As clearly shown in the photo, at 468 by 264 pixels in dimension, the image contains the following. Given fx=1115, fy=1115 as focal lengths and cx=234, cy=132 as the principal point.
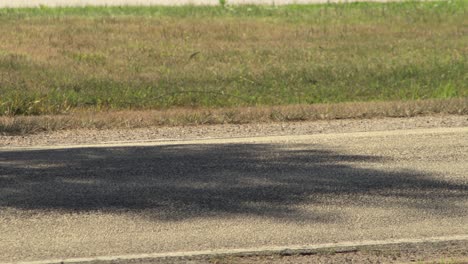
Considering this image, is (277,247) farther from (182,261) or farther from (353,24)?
(353,24)

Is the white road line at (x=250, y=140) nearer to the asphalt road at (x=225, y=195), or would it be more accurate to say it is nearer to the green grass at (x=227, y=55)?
the asphalt road at (x=225, y=195)

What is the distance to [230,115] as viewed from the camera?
45.2 feet

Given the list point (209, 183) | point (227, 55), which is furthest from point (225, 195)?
point (227, 55)

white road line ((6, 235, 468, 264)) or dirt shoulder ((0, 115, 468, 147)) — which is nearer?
white road line ((6, 235, 468, 264))

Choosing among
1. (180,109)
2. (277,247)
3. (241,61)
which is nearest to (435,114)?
(180,109)

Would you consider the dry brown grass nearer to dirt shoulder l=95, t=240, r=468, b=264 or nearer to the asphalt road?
the asphalt road

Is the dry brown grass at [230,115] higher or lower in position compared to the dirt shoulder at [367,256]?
lower

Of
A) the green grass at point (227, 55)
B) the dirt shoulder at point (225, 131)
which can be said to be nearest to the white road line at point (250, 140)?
the dirt shoulder at point (225, 131)

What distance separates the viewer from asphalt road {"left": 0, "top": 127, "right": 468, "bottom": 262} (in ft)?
24.7

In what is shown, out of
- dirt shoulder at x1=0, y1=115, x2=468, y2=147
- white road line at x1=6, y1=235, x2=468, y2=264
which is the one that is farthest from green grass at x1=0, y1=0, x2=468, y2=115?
white road line at x1=6, y1=235, x2=468, y2=264

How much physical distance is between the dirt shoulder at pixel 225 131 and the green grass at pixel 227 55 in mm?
2482

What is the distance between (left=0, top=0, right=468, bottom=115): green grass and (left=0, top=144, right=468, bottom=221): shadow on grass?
492 centimetres

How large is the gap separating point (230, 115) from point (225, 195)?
16.9 ft

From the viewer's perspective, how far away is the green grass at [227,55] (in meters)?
16.8
